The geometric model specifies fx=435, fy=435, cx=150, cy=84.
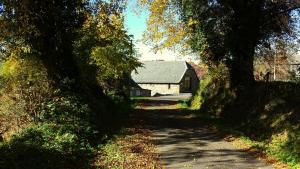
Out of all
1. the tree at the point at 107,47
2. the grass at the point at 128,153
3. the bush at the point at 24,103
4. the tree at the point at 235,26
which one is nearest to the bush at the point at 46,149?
the grass at the point at 128,153

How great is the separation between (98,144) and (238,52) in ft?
38.8

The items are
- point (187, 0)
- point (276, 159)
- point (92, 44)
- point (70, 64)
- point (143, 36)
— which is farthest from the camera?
point (143, 36)

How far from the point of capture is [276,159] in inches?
559

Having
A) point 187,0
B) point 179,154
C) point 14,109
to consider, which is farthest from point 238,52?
point 14,109

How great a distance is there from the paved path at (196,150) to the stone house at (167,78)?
207 feet

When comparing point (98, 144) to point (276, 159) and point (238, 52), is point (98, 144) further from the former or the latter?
point (238, 52)

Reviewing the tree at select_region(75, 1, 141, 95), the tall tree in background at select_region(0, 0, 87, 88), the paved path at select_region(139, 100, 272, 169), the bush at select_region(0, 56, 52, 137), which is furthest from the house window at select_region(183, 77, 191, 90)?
the bush at select_region(0, 56, 52, 137)

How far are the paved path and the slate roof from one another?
63.6 meters

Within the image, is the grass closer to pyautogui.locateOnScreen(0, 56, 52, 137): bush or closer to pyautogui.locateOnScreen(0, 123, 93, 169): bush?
pyautogui.locateOnScreen(0, 123, 93, 169): bush

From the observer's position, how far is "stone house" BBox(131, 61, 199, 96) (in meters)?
86.2

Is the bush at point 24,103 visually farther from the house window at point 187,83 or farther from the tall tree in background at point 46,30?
the house window at point 187,83

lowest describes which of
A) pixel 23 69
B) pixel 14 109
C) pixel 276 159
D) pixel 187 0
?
pixel 276 159

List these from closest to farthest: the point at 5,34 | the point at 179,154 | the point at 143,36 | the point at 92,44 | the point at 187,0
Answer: the point at 179,154
the point at 5,34
the point at 187,0
the point at 92,44
the point at 143,36

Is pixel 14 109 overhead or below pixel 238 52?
below
